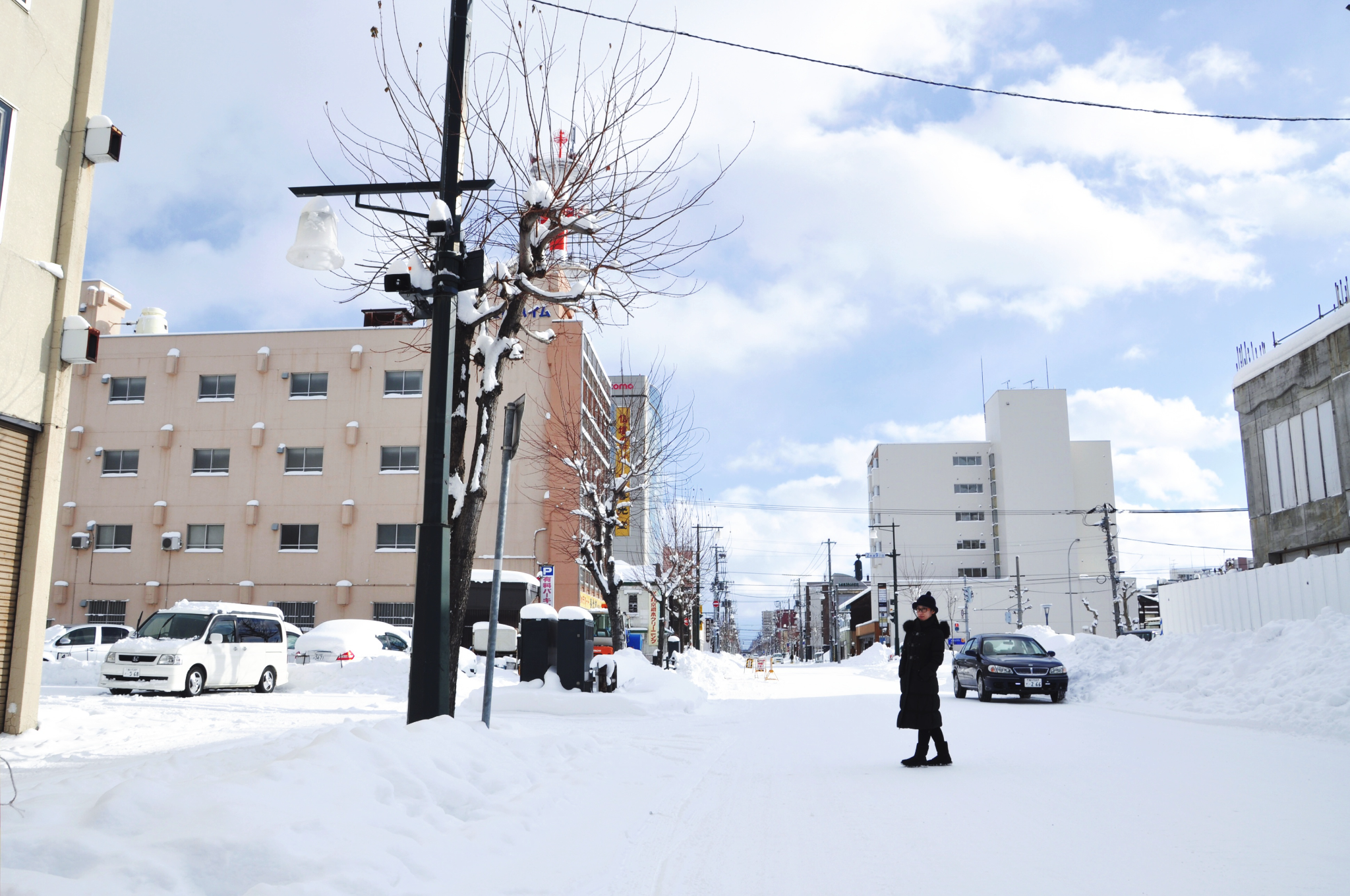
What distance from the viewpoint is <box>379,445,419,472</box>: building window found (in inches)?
1827

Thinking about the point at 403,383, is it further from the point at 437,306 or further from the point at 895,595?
the point at 437,306

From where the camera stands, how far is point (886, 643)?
92750 mm

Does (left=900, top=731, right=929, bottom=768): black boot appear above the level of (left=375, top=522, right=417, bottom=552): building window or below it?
below

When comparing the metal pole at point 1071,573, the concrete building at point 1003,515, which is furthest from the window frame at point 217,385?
the metal pole at point 1071,573

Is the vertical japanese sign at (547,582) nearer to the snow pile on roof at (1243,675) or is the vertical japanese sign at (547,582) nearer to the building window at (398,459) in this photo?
the snow pile on roof at (1243,675)

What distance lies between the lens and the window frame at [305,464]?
4691 cm

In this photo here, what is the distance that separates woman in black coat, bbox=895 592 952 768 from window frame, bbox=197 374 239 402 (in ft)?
148

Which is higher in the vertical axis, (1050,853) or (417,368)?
(417,368)

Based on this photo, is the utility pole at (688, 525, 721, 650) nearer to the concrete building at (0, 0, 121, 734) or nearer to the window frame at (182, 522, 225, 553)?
the window frame at (182, 522, 225, 553)

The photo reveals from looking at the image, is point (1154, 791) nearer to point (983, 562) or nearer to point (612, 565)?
point (612, 565)

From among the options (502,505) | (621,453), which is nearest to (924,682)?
(502,505)

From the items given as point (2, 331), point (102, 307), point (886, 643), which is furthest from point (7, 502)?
point (886, 643)

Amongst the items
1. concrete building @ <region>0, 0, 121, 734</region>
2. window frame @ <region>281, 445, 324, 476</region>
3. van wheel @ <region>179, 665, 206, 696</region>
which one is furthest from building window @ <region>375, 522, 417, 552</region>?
concrete building @ <region>0, 0, 121, 734</region>

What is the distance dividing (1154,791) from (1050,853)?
2775 millimetres
